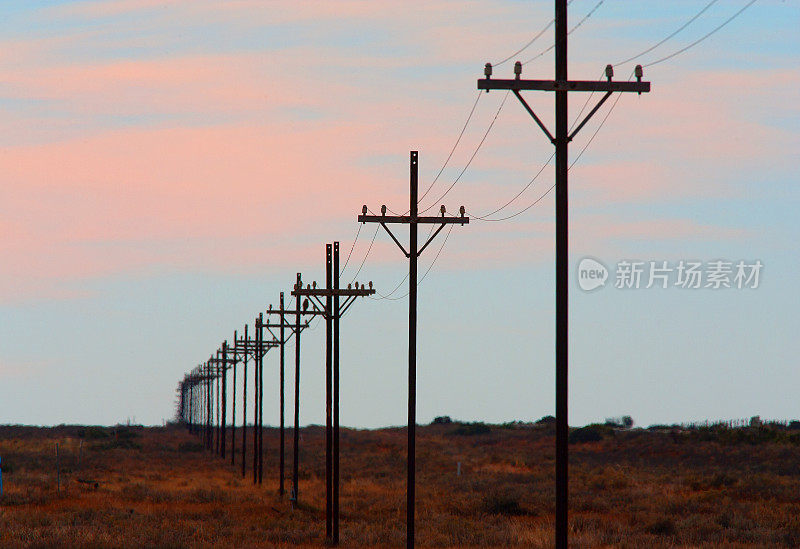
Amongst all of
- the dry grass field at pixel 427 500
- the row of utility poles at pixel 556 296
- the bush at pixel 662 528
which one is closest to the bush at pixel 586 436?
the dry grass field at pixel 427 500

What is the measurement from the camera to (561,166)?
713 inches

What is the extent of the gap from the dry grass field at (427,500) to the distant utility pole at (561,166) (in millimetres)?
13962

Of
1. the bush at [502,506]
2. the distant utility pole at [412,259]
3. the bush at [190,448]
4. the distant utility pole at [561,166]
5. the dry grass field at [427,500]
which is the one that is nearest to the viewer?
the distant utility pole at [561,166]

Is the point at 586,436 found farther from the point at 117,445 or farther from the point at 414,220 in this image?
the point at 414,220

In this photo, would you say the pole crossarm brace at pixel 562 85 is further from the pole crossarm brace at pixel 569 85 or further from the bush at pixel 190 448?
the bush at pixel 190 448

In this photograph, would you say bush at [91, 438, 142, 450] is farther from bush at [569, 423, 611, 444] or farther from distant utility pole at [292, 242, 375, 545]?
distant utility pole at [292, 242, 375, 545]

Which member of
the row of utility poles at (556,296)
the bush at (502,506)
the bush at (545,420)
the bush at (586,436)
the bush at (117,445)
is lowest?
the bush at (545,420)

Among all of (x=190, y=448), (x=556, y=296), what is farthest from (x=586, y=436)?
(x=556, y=296)

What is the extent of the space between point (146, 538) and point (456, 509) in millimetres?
15185

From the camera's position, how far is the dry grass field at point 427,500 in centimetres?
3319

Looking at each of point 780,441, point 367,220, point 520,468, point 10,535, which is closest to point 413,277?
point 367,220

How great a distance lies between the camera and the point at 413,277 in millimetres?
27969

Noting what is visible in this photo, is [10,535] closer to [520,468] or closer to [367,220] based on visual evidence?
[367,220]

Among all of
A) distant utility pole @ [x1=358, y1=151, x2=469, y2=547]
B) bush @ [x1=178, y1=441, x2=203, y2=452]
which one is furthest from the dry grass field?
bush @ [x1=178, y1=441, x2=203, y2=452]
